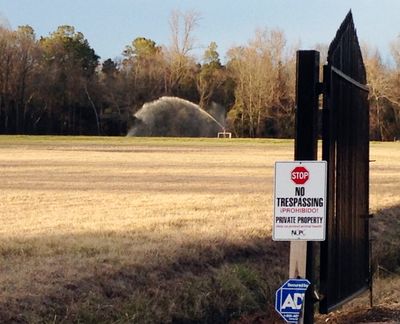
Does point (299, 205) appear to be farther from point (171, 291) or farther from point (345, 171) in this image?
point (171, 291)

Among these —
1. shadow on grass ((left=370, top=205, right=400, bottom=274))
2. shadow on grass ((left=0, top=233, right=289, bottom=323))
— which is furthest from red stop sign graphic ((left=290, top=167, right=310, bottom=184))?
shadow on grass ((left=370, top=205, right=400, bottom=274))

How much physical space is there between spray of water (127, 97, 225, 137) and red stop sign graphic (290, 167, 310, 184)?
7837 centimetres

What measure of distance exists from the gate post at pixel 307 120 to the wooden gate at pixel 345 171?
0.32 m

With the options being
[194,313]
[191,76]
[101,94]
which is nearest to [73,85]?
[101,94]

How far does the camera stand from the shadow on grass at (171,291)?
349 inches

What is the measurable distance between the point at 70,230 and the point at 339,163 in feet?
20.3

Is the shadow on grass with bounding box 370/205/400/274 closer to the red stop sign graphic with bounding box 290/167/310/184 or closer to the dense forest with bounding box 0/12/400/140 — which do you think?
the red stop sign graphic with bounding box 290/167/310/184

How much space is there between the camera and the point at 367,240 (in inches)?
399

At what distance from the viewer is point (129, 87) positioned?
91375mm

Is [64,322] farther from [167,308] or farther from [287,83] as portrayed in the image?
[287,83]

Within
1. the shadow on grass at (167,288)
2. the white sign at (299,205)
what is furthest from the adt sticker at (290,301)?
the shadow on grass at (167,288)

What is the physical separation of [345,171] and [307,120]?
1501mm

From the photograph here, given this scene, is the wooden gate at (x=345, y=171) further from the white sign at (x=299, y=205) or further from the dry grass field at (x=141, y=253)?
the dry grass field at (x=141, y=253)

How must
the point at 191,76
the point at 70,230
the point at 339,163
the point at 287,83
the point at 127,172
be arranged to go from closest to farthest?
the point at 339,163
the point at 70,230
the point at 127,172
the point at 287,83
the point at 191,76
